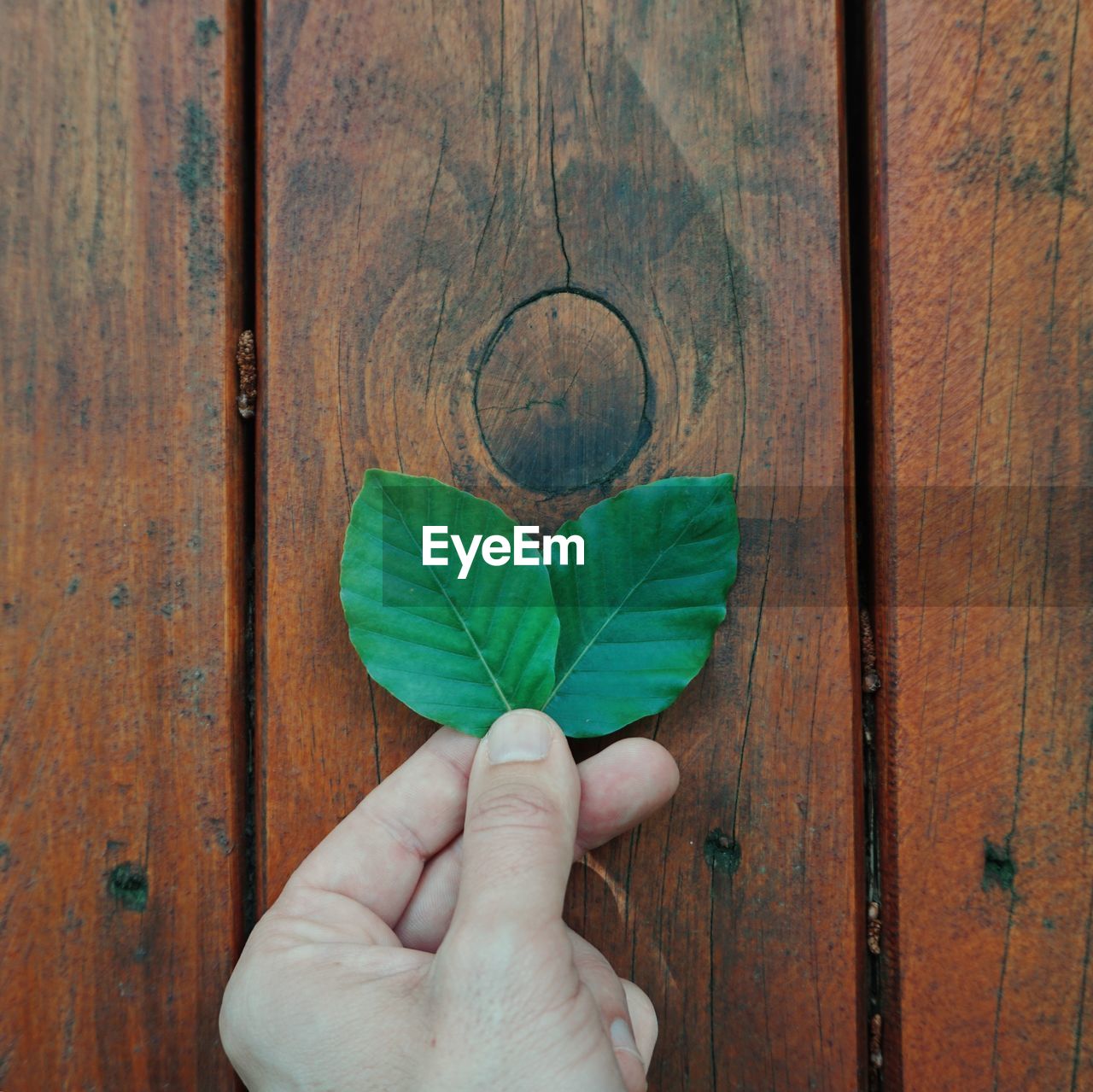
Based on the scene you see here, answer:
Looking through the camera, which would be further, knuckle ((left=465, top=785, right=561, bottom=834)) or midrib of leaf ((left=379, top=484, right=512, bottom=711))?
midrib of leaf ((left=379, top=484, right=512, bottom=711))

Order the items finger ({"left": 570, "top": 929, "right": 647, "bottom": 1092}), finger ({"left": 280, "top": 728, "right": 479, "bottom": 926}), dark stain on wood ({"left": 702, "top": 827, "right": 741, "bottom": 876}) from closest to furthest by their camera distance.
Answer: finger ({"left": 570, "top": 929, "right": 647, "bottom": 1092}) < finger ({"left": 280, "top": 728, "right": 479, "bottom": 926}) < dark stain on wood ({"left": 702, "top": 827, "right": 741, "bottom": 876})

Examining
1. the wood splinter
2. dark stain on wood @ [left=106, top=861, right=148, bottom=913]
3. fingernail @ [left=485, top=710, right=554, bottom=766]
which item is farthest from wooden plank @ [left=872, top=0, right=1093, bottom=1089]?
dark stain on wood @ [left=106, top=861, right=148, bottom=913]

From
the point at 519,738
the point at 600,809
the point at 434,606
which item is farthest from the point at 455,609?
the point at 600,809

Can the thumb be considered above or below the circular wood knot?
below

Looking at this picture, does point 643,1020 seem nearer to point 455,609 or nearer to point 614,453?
point 455,609

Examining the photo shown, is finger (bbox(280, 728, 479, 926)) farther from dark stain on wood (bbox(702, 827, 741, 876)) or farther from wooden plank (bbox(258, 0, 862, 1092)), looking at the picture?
dark stain on wood (bbox(702, 827, 741, 876))

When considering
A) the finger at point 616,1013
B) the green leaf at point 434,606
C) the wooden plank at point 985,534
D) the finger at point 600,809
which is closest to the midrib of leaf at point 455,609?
the green leaf at point 434,606

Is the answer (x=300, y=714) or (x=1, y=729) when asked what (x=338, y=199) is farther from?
(x=1, y=729)
